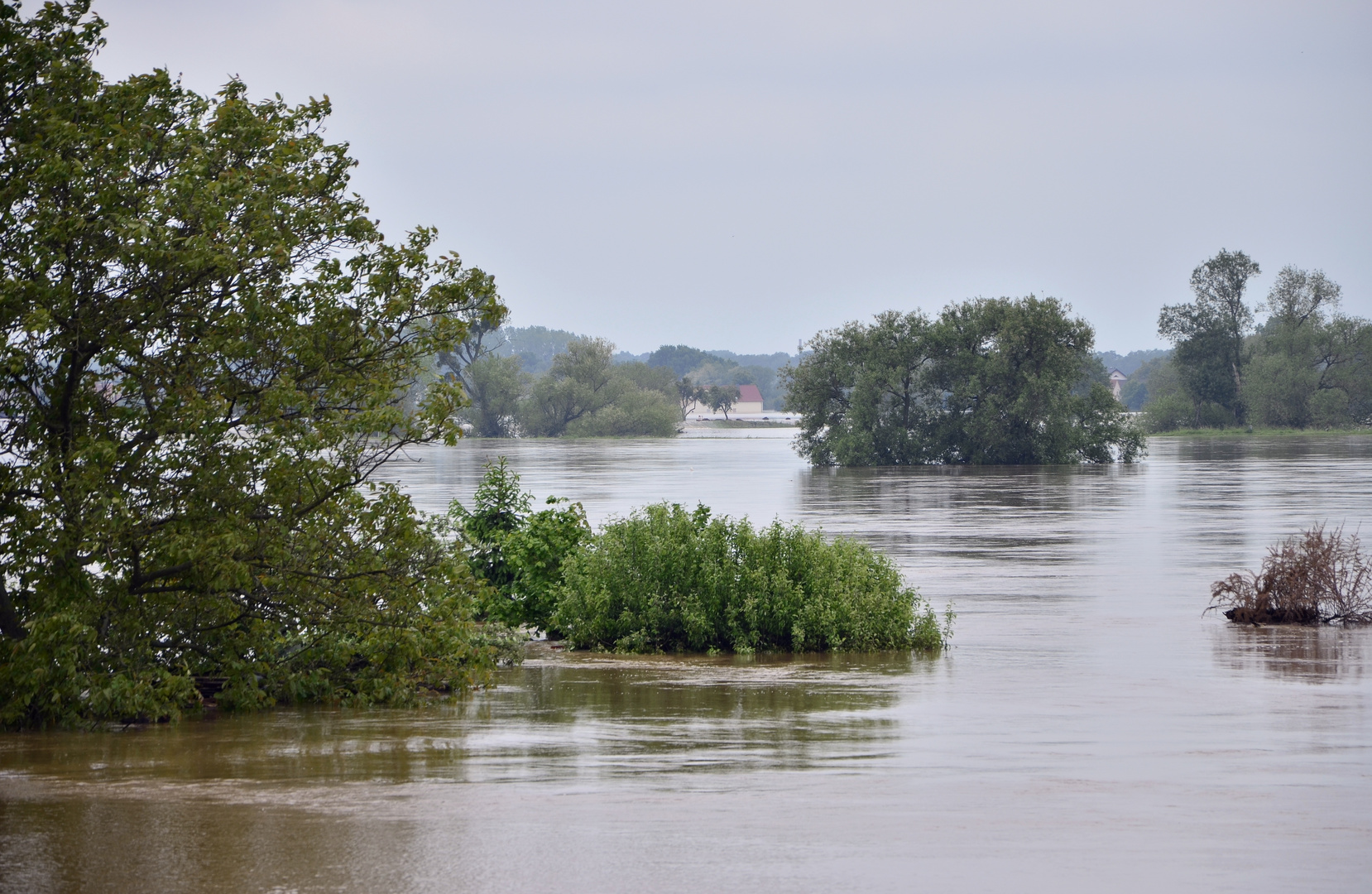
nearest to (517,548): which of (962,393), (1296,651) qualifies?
(1296,651)

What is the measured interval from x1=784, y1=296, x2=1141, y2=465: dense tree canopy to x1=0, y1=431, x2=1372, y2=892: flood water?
5281 cm

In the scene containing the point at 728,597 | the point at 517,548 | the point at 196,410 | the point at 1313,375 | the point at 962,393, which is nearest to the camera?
the point at 196,410

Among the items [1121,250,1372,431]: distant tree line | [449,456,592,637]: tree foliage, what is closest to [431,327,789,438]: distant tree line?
[1121,250,1372,431]: distant tree line

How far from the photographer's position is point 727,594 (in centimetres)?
1467

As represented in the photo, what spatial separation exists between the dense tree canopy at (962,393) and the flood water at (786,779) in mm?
52808

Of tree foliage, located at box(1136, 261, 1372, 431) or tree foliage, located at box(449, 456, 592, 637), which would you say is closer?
tree foliage, located at box(449, 456, 592, 637)

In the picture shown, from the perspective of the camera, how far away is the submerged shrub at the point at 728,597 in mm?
14523

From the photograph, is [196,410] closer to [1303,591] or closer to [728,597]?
[728,597]

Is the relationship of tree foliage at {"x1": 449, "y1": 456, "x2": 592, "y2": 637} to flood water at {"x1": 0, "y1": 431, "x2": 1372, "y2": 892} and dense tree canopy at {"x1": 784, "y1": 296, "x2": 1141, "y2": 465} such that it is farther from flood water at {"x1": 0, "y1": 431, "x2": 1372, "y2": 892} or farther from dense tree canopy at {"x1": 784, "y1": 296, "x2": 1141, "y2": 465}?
dense tree canopy at {"x1": 784, "y1": 296, "x2": 1141, "y2": 465}

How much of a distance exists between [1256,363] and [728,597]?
373 feet

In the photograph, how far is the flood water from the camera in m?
6.73

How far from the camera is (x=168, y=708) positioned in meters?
10.7

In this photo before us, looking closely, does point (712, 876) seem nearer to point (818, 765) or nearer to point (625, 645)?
point (818, 765)

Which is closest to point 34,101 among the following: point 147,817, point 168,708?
point 168,708
